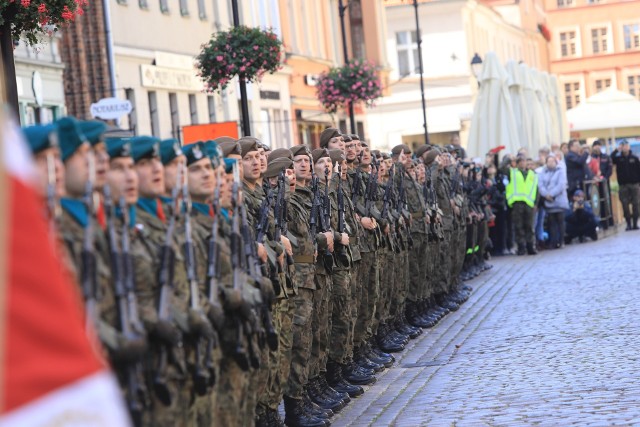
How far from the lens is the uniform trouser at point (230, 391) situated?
7.46m

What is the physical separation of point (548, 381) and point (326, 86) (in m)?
24.0

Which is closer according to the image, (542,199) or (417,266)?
(417,266)

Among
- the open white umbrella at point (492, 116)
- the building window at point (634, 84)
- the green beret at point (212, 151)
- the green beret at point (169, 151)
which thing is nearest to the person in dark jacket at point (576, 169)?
the open white umbrella at point (492, 116)

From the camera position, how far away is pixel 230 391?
756cm

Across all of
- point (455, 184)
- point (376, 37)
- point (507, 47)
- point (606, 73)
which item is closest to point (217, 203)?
point (455, 184)

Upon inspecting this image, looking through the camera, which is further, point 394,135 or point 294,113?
point 394,135

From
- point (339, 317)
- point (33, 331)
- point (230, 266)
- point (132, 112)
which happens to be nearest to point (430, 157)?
point (339, 317)

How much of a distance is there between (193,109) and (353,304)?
24.9 meters

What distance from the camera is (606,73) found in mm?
110688

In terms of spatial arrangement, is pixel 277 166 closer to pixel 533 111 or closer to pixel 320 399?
pixel 320 399

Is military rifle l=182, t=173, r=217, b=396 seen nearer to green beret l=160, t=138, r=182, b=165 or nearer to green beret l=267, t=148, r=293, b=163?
green beret l=160, t=138, r=182, b=165

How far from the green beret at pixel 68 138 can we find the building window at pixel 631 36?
10716 cm

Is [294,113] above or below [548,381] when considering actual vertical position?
above

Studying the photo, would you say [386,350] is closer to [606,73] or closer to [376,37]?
[376,37]
